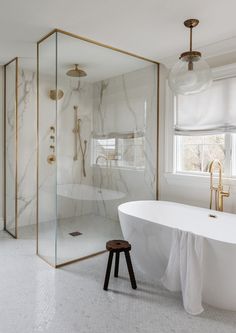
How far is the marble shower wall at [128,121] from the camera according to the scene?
3293 mm

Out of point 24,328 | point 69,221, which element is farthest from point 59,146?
point 24,328

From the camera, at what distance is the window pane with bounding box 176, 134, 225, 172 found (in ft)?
10.8

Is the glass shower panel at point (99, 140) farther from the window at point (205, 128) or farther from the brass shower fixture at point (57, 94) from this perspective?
the window at point (205, 128)

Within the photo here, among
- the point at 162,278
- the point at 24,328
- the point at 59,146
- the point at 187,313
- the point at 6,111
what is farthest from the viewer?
the point at 6,111

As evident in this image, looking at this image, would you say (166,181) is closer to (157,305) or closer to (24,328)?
(157,305)

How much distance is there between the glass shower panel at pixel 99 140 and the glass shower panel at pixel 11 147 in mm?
1215

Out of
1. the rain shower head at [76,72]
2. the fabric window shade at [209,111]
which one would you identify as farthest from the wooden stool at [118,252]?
the rain shower head at [76,72]

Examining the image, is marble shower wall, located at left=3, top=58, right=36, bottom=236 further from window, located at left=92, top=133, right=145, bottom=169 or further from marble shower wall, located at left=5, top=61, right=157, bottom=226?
window, located at left=92, top=133, right=145, bottom=169

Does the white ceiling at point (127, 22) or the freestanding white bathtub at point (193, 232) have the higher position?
the white ceiling at point (127, 22)

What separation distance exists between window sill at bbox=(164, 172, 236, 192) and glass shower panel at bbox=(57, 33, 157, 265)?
0.29 m

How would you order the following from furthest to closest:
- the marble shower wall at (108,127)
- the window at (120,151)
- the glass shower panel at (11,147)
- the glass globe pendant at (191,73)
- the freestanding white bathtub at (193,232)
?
1. the glass shower panel at (11,147)
2. the window at (120,151)
3. the marble shower wall at (108,127)
4. the glass globe pendant at (191,73)
5. the freestanding white bathtub at (193,232)

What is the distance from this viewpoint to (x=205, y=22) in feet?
8.29

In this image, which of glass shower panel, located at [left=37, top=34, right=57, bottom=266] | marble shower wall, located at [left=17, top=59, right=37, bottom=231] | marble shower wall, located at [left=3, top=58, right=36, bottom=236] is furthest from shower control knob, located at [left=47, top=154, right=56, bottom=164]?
marble shower wall, located at [left=17, top=59, right=37, bottom=231]

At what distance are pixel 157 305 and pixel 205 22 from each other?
2.53 metres
